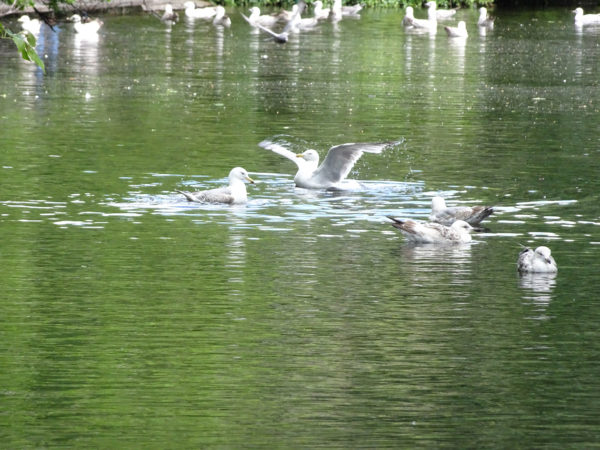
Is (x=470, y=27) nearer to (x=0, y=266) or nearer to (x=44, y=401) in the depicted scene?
(x=0, y=266)

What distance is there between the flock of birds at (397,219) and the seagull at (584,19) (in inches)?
1782

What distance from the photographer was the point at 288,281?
1445 centimetres

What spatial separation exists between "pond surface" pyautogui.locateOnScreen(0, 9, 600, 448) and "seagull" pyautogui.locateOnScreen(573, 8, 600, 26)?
3239 centimetres

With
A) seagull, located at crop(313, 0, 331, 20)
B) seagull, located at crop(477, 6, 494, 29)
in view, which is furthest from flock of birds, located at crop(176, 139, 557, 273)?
seagull, located at crop(313, 0, 331, 20)

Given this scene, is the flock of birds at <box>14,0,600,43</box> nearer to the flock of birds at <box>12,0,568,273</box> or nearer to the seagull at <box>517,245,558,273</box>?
the flock of birds at <box>12,0,568,273</box>

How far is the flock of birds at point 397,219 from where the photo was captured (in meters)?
15.0

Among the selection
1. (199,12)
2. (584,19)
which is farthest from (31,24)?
(584,19)

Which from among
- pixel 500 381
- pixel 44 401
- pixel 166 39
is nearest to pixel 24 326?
pixel 44 401

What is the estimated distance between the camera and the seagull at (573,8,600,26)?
214 feet

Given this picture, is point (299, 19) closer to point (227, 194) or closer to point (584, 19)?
point (584, 19)

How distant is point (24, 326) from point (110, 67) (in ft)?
96.5

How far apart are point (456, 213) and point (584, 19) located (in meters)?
50.3

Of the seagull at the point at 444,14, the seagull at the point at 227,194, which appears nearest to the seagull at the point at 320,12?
the seagull at the point at 444,14

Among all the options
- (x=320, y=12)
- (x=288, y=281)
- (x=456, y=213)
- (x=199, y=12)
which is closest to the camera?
(x=288, y=281)
